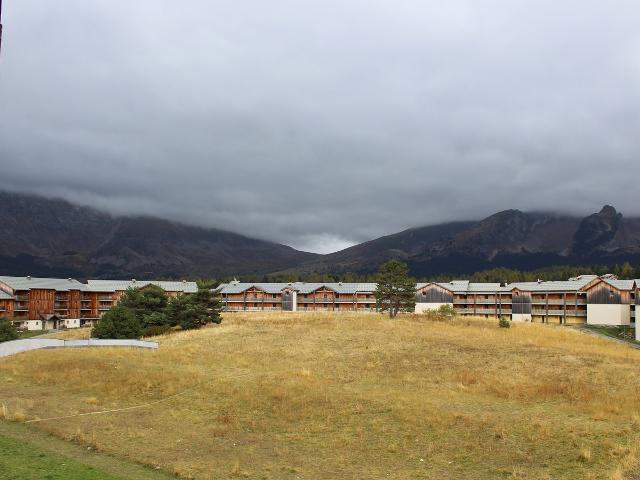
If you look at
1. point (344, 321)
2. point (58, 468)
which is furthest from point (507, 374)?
point (344, 321)

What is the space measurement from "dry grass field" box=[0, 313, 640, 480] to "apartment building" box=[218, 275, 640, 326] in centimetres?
6466

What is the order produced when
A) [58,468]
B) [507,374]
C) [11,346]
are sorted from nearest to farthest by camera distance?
1. [58,468]
2. [507,374]
3. [11,346]

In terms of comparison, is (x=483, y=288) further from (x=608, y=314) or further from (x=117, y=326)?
(x=117, y=326)

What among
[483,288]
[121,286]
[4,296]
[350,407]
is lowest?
[350,407]

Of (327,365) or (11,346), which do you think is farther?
(11,346)

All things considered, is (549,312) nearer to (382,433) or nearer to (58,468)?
(382,433)

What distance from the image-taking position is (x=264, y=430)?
3503 centimetres

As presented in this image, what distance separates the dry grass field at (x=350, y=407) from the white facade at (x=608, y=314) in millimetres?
64239

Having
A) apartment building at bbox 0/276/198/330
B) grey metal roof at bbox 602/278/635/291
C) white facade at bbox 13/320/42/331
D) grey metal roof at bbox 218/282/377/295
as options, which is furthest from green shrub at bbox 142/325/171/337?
grey metal roof at bbox 602/278/635/291

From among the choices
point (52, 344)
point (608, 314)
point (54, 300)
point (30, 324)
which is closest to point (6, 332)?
point (52, 344)

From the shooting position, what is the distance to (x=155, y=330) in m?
92.3

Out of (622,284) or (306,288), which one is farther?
(306,288)

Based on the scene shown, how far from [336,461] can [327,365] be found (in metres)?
26.9

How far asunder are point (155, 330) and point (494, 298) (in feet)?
317
